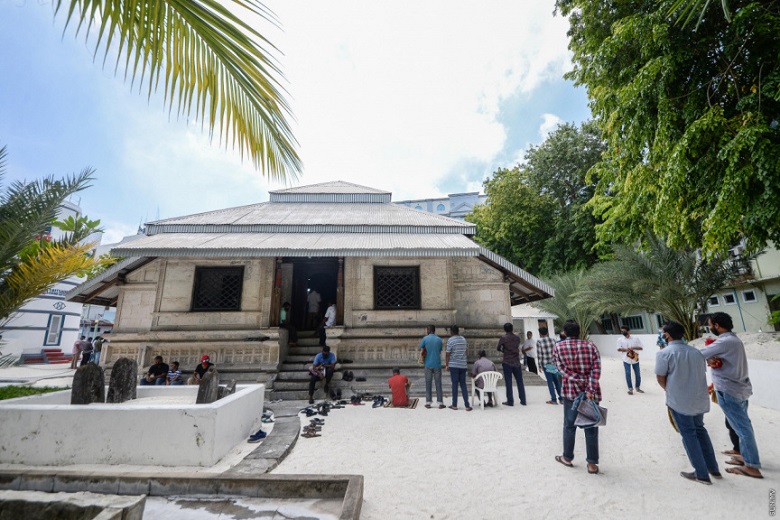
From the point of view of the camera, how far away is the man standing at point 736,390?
11.6 feet

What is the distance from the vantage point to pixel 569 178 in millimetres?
18953

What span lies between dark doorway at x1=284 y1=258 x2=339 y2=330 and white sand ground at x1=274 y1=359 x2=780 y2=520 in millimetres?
6154

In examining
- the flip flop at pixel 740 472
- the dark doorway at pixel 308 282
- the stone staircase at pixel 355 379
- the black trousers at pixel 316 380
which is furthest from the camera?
the dark doorway at pixel 308 282

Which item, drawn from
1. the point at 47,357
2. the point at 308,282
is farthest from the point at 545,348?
the point at 47,357

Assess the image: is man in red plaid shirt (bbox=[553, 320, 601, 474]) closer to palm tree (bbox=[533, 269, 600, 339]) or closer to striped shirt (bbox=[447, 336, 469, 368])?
striped shirt (bbox=[447, 336, 469, 368])

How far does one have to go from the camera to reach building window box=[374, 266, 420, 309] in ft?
31.6

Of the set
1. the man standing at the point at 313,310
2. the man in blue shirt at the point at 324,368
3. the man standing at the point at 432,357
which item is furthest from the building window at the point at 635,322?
the man in blue shirt at the point at 324,368

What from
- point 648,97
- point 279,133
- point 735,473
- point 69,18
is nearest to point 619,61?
point 648,97

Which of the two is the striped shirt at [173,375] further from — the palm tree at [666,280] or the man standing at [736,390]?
the palm tree at [666,280]

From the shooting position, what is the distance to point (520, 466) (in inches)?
157

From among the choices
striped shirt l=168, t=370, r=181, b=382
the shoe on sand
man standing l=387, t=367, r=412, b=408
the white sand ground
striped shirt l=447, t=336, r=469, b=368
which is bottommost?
the white sand ground

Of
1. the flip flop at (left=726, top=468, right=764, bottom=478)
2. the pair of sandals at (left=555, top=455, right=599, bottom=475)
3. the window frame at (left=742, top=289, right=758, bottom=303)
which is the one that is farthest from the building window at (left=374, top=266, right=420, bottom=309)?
the window frame at (left=742, top=289, right=758, bottom=303)

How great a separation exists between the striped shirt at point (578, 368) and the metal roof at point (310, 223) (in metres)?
6.45

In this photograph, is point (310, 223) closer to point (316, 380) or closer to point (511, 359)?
point (316, 380)
